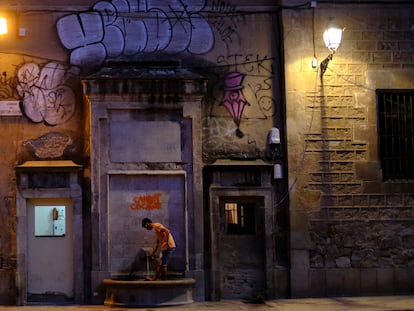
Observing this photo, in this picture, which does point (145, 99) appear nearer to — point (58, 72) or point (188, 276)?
point (58, 72)

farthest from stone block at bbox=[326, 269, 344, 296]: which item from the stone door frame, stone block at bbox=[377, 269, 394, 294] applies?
the stone door frame

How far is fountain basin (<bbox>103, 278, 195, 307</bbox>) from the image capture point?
1334 centimetres

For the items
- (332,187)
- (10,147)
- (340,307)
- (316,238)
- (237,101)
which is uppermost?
(237,101)

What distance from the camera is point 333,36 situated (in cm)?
1438

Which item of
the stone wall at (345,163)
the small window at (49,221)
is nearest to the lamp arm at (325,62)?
the stone wall at (345,163)

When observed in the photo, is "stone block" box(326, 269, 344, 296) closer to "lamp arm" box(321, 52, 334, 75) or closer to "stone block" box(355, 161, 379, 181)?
"stone block" box(355, 161, 379, 181)

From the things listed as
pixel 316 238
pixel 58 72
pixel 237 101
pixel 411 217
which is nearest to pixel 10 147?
pixel 58 72

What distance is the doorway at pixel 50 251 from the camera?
14211 mm

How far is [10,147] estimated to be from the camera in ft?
47.2

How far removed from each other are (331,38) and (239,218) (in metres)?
4.22

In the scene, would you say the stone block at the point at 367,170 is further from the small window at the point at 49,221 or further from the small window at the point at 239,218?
the small window at the point at 49,221

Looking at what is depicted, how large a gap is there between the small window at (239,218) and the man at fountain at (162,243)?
1.55m

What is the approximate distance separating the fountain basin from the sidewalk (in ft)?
0.52

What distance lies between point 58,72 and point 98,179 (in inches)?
95.2
